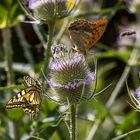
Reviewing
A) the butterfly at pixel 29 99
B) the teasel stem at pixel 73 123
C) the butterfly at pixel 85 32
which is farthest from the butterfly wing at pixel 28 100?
the butterfly at pixel 85 32

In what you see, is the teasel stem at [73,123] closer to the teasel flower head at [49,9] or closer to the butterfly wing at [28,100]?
the butterfly wing at [28,100]

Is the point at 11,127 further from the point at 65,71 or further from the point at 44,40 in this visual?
the point at 65,71

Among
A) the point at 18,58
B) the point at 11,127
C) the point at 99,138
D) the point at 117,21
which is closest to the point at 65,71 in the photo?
the point at 11,127

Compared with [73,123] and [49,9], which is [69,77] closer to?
[73,123]

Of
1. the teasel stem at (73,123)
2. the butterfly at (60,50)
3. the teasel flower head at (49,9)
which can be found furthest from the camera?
the teasel flower head at (49,9)

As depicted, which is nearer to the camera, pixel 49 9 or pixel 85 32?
pixel 85 32

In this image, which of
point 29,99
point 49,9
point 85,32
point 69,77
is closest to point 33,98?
point 29,99
